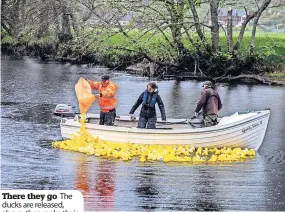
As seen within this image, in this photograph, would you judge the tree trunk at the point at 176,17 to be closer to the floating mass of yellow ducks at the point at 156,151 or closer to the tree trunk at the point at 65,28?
the tree trunk at the point at 65,28

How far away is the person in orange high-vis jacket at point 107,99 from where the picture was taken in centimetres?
2205

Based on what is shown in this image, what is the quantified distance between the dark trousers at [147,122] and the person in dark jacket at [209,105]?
3.77 ft

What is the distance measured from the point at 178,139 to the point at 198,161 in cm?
100

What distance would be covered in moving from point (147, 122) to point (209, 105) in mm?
1725

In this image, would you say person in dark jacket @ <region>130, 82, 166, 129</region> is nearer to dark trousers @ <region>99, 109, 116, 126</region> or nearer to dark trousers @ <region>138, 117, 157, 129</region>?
dark trousers @ <region>138, 117, 157, 129</region>

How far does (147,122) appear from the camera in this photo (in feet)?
71.8

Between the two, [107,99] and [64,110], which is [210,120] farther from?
[64,110]

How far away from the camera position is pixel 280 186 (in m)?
17.8

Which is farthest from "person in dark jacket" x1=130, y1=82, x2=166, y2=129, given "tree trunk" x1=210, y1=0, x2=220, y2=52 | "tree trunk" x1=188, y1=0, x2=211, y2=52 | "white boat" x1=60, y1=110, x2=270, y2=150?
"tree trunk" x1=210, y1=0, x2=220, y2=52

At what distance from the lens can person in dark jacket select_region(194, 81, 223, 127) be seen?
21.5 m

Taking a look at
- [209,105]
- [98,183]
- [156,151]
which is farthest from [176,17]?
[98,183]

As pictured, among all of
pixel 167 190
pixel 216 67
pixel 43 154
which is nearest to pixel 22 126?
pixel 43 154

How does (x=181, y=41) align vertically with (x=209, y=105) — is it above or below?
above

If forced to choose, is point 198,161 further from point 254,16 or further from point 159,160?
point 254,16
